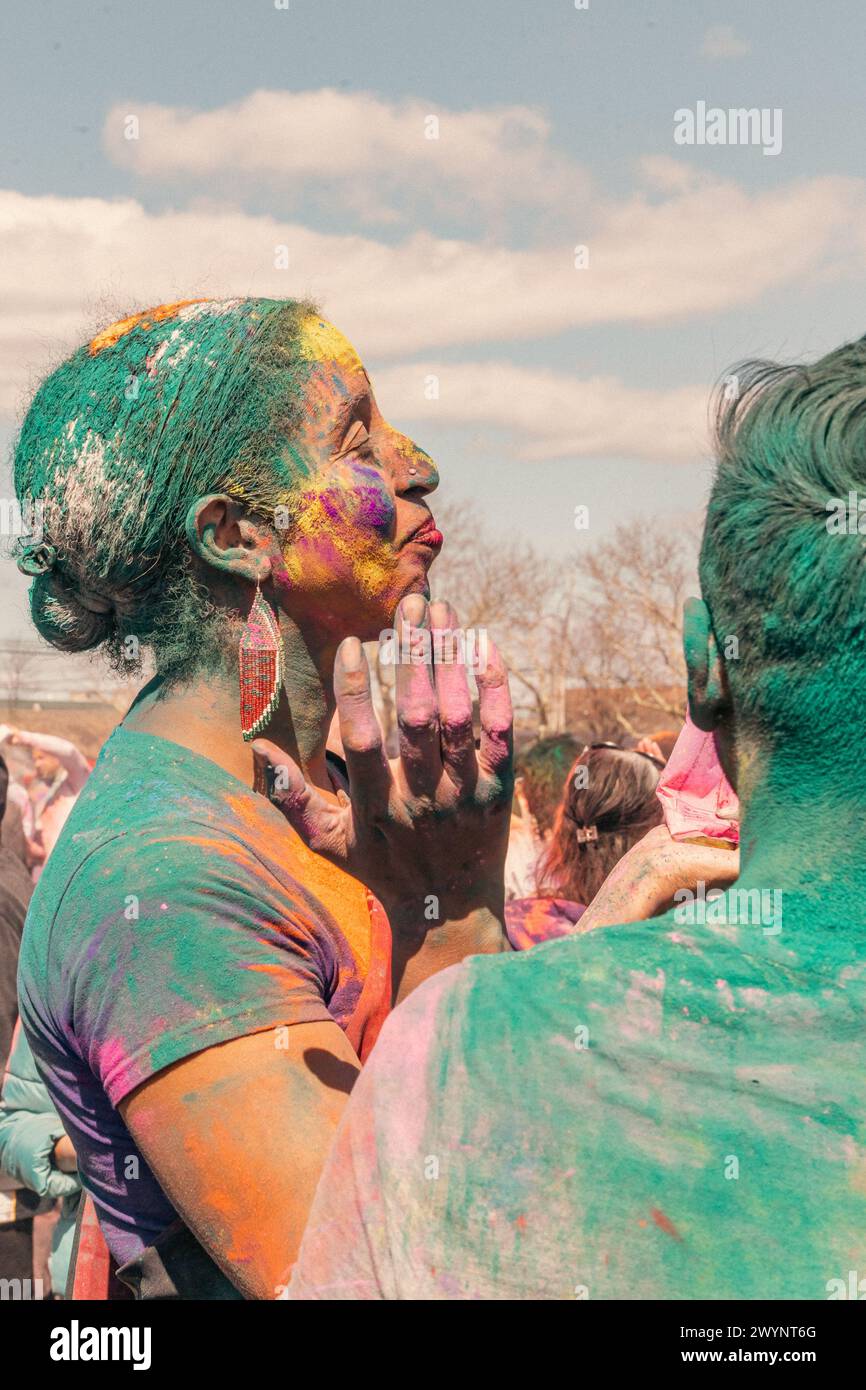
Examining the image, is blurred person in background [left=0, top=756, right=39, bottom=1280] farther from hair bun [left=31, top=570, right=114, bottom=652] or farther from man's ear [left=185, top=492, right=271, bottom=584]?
man's ear [left=185, top=492, right=271, bottom=584]

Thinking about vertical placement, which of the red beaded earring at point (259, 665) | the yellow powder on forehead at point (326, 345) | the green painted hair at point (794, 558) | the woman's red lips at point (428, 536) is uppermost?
the yellow powder on forehead at point (326, 345)

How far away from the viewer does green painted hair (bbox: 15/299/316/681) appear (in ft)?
7.75

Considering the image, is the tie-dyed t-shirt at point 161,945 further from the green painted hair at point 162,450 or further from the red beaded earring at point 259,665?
the green painted hair at point 162,450

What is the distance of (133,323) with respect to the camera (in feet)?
Answer: 8.23

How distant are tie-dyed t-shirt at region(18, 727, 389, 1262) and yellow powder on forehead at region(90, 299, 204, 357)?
719mm

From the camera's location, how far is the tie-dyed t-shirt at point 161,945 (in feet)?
6.35

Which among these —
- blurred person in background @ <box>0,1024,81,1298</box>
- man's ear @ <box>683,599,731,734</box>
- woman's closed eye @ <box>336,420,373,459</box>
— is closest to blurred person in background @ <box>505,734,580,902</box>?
blurred person in background @ <box>0,1024,81,1298</box>

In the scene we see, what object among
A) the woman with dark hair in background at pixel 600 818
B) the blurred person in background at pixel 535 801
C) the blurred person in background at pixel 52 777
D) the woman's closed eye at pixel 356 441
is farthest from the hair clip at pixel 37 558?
the blurred person in background at pixel 52 777

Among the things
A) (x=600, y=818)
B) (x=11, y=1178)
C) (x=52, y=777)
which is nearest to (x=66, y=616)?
(x=600, y=818)

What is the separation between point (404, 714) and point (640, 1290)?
0.81m

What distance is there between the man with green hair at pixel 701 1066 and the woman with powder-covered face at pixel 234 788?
20.8 inches

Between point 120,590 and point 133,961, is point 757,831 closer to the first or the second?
point 133,961

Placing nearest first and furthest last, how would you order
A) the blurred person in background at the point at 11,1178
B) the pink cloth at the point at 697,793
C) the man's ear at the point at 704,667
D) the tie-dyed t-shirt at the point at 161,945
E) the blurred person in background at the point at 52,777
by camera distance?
the man's ear at the point at 704,667
the tie-dyed t-shirt at the point at 161,945
the pink cloth at the point at 697,793
the blurred person in background at the point at 11,1178
the blurred person in background at the point at 52,777
